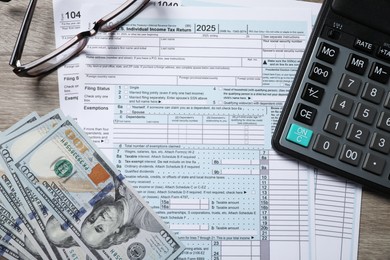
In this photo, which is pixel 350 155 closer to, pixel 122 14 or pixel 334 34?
pixel 334 34

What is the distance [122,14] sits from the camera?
581mm

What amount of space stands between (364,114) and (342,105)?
0.03m

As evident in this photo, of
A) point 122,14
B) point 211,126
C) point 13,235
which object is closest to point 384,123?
point 211,126

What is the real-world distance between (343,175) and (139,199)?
0.22 meters

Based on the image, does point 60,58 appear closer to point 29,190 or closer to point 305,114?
point 29,190

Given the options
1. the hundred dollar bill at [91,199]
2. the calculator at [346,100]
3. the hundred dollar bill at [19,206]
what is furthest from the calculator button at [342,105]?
the hundred dollar bill at [19,206]

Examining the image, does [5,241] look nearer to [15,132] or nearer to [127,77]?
[15,132]

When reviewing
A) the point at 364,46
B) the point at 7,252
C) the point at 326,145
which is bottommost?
the point at 7,252

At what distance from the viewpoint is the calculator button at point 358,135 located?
0.54m

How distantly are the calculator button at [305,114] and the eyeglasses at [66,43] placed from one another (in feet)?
0.71

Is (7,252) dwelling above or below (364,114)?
below

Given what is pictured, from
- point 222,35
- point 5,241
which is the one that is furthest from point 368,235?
point 5,241

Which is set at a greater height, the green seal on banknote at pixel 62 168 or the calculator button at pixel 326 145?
the calculator button at pixel 326 145

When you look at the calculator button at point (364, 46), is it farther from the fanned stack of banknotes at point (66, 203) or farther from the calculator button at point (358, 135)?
the fanned stack of banknotes at point (66, 203)
